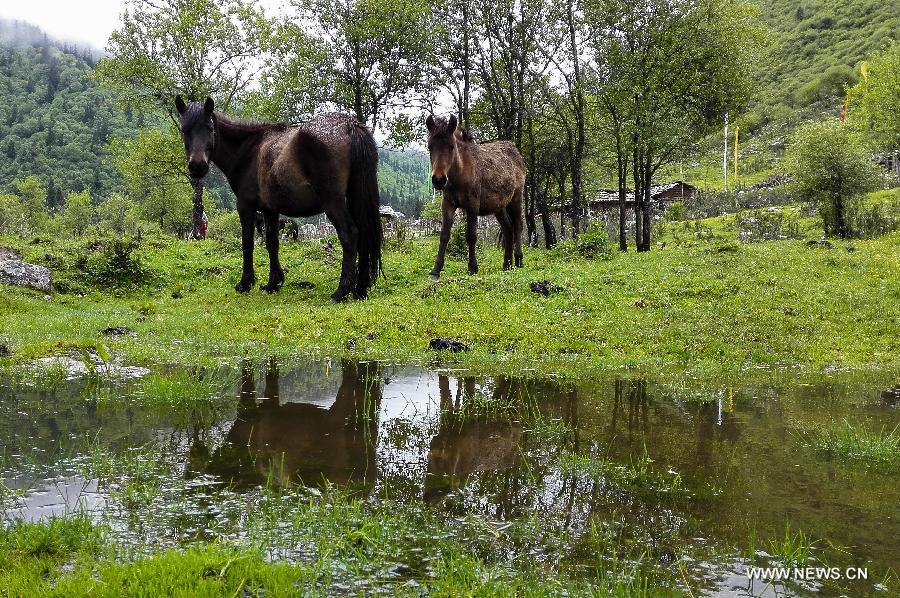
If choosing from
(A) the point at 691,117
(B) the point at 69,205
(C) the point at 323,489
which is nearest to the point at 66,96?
(B) the point at 69,205

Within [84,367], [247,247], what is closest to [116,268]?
[247,247]

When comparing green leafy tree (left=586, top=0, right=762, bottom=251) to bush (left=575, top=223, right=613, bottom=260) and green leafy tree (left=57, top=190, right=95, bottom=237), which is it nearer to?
bush (left=575, top=223, right=613, bottom=260)

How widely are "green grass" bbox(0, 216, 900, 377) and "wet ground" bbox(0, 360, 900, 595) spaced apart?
1.84 meters

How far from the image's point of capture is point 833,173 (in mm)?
27719

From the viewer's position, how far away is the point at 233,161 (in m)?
15.9

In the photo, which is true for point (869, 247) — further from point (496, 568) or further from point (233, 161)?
point (496, 568)

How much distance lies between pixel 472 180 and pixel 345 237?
5136 millimetres

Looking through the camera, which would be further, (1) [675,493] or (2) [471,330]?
(2) [471,330]

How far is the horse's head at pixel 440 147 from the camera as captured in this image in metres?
15.5

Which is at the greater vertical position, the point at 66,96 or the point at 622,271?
the point at 66,96

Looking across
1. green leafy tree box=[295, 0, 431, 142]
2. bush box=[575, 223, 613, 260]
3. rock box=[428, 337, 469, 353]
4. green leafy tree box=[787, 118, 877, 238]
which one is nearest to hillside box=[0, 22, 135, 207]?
green leafy tree box=[295, 0, 431, 142]

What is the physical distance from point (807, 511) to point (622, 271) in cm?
1306

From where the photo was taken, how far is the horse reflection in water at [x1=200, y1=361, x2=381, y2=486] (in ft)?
13.7

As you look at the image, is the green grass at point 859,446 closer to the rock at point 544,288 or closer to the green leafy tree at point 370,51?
the rock at point 544,288
